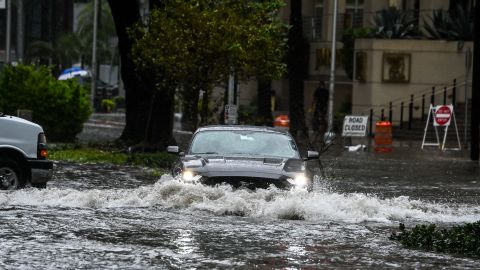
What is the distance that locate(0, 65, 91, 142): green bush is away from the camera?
3538cm

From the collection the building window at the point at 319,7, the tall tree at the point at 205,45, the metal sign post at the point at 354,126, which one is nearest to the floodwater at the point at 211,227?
the tall tree at the point at 205,45

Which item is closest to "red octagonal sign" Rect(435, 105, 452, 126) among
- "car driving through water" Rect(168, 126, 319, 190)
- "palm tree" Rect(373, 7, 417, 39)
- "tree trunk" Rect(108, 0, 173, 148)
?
"palm tree" Rect(373, 7, 417, 39)

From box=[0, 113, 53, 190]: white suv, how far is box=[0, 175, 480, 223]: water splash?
0.40 m

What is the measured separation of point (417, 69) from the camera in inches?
1822

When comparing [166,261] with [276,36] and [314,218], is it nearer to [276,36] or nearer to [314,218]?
[314,218]

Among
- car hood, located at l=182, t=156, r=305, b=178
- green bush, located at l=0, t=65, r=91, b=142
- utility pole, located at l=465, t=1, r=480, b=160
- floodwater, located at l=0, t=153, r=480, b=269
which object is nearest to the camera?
floodwater, located at l=0, t=153, r=480, b=269

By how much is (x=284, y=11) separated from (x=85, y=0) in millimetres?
47956

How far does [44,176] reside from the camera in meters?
19.0

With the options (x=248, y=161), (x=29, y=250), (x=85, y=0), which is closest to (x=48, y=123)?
(x=248, y=161)

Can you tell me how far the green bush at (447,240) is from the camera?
44.1 ft

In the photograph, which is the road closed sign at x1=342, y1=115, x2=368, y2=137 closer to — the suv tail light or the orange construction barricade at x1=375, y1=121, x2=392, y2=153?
the orange construction barricade at x1=375, y1=121, x2=392, y2=153

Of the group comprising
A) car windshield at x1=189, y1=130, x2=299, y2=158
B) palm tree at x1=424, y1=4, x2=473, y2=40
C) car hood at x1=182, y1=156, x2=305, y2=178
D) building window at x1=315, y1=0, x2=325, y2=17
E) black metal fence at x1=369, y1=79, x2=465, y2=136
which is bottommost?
black metal fence at x1=369, y1=79, x2=465, y2=136

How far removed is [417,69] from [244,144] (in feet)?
93.9

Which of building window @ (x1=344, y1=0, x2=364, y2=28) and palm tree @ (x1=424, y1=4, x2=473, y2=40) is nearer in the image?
palm tree @ (x1=424, y1=4, x2=473, y2=40)
